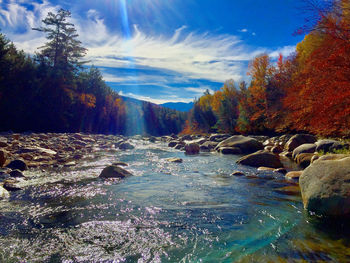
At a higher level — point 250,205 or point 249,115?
point 249,115

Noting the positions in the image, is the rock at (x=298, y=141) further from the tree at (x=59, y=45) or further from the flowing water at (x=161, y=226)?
the tree at (x=59, y=45)

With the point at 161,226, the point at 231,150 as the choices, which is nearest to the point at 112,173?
the point at 161,226

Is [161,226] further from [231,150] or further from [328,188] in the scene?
[231,150]

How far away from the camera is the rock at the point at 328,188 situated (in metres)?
3.80

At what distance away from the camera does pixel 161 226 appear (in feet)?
12.2

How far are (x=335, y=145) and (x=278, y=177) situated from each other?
484cm

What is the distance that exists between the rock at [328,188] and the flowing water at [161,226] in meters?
0.28

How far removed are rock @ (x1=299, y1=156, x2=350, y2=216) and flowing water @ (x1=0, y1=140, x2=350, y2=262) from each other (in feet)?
0.91

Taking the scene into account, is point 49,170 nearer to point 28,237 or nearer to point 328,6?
point 28,237

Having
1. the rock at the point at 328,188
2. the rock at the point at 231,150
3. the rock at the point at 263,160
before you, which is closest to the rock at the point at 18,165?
the rock at the point at 328,188

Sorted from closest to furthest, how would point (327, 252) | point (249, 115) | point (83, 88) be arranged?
point (327, 252) → point (249, 115) → point (83, 88)

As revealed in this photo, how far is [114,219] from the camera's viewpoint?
3.98 m

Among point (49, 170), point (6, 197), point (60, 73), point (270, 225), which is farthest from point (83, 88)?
point (270, 225)

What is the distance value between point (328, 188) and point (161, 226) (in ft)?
9.84
